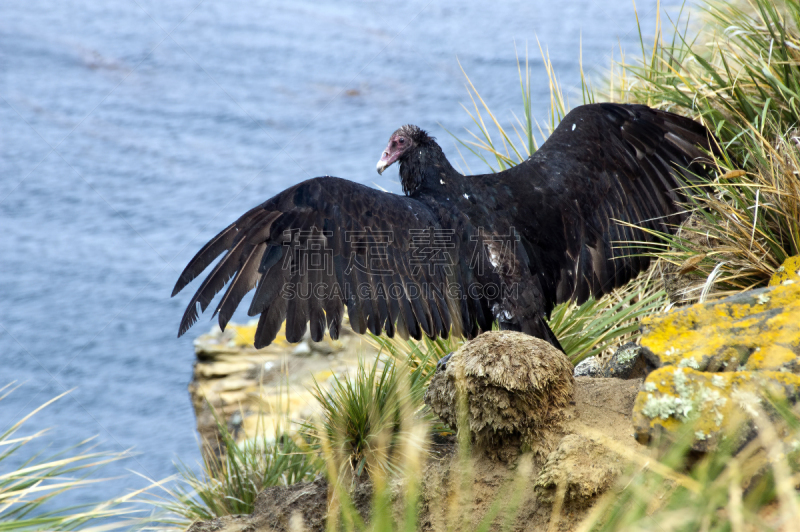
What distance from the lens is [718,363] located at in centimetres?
256

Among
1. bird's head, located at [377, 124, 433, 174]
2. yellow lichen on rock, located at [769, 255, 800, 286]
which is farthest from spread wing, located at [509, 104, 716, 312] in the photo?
yellow lichen on rock, located at [769, 255, 800, 286]

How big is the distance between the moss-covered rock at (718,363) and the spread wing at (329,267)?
1.29 m

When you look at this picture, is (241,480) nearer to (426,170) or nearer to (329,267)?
(329,267)

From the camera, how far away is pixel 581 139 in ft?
14.6

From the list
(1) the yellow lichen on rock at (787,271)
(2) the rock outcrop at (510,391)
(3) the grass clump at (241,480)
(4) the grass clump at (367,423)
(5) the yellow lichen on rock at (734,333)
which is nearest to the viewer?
(5) the yellow lichen on rock at (734,333)

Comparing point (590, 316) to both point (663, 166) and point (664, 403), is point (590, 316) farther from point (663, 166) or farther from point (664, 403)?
point (664, 403)

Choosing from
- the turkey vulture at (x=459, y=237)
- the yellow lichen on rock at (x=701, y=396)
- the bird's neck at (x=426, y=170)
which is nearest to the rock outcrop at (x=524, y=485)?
the yellow lichen on rock at (x=701, y=396)

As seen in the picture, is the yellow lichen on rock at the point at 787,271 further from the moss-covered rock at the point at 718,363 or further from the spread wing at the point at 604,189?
the spread wing at the point at 604,189

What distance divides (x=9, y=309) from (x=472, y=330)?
836 centimetres

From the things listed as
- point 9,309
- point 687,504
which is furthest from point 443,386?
point 9,309

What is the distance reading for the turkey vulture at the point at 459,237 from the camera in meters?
3.58

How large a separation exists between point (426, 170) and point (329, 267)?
1148mm

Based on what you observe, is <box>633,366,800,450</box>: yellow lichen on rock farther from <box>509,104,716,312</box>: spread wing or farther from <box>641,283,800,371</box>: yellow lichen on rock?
<box>509,104,716,312</box>: spread wing

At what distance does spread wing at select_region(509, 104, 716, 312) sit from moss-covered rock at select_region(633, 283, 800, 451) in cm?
151
